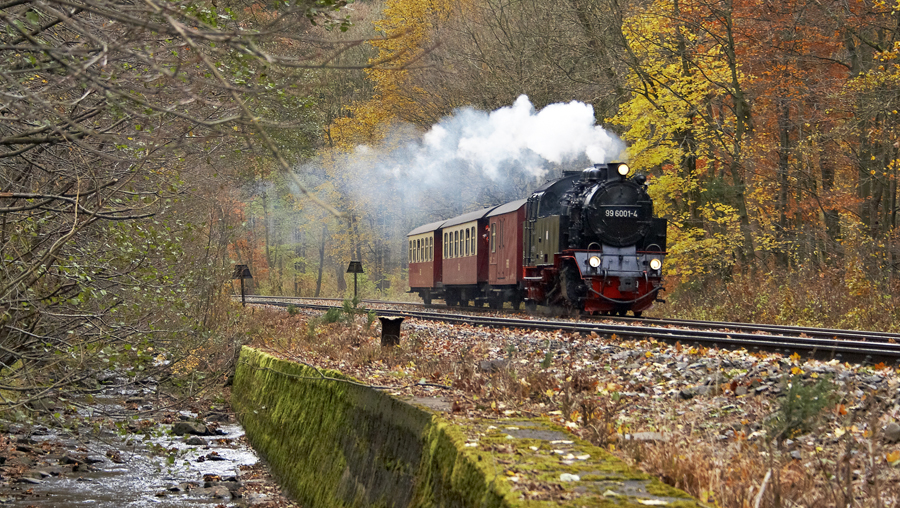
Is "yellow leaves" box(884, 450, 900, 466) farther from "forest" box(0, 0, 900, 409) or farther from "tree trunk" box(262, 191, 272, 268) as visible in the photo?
"tree trunk" box(262, 191, 272, 268)

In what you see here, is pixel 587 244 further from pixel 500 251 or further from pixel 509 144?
pixel 509 144

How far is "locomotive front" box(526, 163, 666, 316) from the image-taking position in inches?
714

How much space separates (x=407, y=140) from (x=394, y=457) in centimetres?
3229

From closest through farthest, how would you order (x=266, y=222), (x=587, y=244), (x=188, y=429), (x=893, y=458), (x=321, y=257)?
(x=893, y=458)
(x=188, y=429)
(x=587, y=244)
(x=321, y=257)
(x=266, y=222)

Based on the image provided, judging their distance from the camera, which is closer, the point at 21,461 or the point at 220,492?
the point at 220,492

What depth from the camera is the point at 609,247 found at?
1847 cm

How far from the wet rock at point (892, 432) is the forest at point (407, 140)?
328cm

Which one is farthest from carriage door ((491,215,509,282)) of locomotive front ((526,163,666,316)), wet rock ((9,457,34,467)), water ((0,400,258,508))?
wet rock ((9,457,34,467))

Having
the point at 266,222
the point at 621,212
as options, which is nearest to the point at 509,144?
the point at 621,212

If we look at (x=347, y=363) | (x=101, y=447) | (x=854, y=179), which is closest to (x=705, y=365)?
(x=347, y=363)

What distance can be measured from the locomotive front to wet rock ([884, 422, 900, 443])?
12898mm

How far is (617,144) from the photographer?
2567 cm

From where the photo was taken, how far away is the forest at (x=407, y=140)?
16.0 ft

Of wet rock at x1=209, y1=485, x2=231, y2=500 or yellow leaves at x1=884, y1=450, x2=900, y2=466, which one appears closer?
yellow leaves at x1=884, y1=450, x2=900, y2=466
